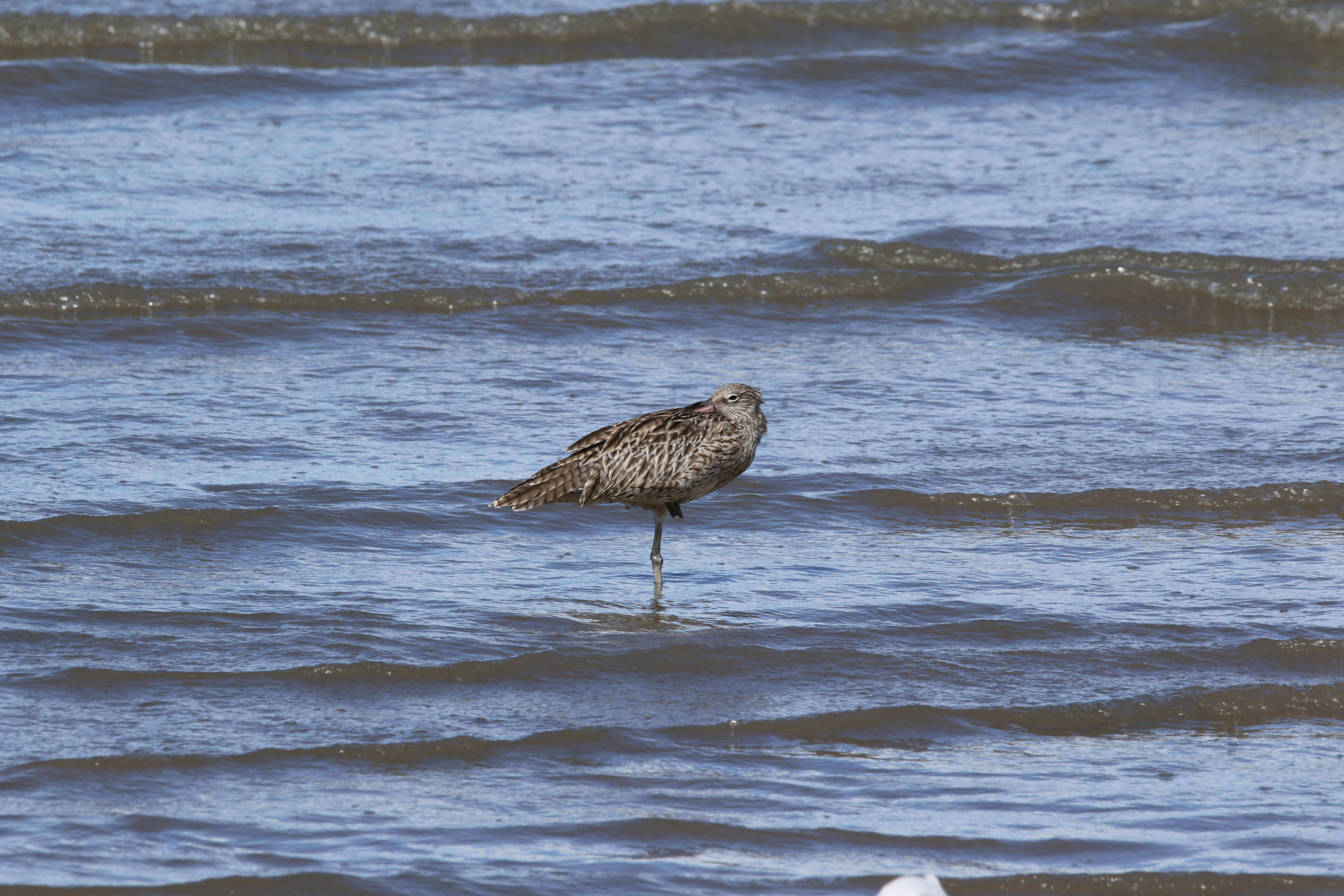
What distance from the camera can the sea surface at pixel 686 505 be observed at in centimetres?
471

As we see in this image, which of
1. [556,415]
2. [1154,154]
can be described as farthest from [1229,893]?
[1154,154]

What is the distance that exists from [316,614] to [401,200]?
6.13 metres

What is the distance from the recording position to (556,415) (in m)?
8.41

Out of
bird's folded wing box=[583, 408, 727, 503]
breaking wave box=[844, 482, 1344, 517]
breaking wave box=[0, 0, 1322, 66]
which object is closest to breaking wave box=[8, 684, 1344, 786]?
bird's folded wing box=[583, 408, 727, 503]

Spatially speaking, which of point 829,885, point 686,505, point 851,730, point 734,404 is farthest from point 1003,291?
point 829,885

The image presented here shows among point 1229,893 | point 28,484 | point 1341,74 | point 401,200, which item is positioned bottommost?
point 1229,893

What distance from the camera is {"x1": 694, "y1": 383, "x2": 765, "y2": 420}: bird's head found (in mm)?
6973

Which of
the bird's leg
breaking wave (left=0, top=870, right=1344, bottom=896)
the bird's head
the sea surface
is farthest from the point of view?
the bird's head

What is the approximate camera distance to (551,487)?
6.78 meters

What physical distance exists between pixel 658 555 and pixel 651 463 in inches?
14.8

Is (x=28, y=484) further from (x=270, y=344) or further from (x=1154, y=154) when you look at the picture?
(x=1154, y=154)

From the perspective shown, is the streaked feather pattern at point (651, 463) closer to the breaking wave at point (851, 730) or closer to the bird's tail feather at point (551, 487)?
the bird's tail feather at point (551, 487)

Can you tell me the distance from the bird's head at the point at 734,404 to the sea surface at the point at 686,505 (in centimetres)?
60

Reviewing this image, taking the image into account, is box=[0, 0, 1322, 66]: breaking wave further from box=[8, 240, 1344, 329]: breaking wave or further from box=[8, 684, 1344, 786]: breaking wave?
box=[8, 684, 1344, 786]: breaking wave
